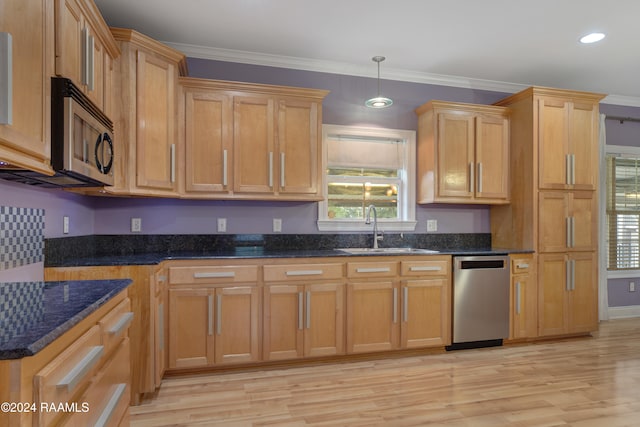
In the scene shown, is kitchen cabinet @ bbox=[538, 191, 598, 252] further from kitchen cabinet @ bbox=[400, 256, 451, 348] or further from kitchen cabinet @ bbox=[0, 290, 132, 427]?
kitchen cabinet @ bbox=[0, 290, 132, 427]

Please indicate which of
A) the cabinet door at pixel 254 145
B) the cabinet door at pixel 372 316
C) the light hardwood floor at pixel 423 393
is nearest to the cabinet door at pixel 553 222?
the light hardwood floor at pixel 423 393

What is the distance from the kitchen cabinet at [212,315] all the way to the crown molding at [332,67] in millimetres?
1966

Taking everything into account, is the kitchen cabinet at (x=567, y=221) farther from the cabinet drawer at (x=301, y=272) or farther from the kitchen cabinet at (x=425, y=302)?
the cabinet drawer at (x=301, y=272)

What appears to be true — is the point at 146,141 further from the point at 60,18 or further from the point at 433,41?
the point at 433,41

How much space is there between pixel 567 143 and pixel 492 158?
0.73 metres

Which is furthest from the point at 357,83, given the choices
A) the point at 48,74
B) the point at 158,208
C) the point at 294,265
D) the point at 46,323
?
the point at 46,323

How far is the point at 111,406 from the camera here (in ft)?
4.66

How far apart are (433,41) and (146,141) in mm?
2503

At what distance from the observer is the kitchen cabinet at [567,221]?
3.71m

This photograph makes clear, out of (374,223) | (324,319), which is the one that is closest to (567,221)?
(374,223)

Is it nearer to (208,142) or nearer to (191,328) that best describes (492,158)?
(208,142)

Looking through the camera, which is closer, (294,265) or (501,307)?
(294,265)

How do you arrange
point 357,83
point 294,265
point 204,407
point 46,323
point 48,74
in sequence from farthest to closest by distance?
point 357,83, point 294,265, point 204,407, point 48,74, point 46,323

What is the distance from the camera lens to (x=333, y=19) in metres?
2.94
